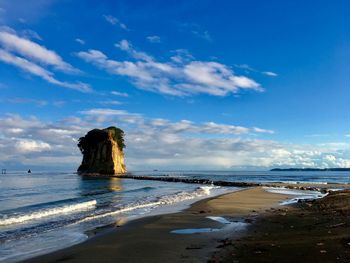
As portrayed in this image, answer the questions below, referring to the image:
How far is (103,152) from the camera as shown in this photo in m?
153

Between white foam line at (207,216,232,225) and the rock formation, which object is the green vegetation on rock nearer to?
the rock formation

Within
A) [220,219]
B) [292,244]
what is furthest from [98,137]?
[292,244]

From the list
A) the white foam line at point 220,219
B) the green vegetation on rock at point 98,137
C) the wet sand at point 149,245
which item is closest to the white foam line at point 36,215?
the wet sand at point 149,245

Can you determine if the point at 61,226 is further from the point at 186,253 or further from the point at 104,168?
the point at 104,168

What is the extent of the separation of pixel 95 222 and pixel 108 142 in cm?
13090

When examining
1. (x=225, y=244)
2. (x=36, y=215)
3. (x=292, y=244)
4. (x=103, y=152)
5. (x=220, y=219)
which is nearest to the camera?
(x=292, y=244)

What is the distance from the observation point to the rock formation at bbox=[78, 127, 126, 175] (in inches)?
5891

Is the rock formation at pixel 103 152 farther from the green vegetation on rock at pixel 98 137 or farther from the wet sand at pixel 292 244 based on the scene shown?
the wet sand at pixel 292 244

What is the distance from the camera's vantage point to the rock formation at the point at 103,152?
491 feet

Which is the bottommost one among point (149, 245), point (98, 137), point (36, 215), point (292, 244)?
point (36, 215)

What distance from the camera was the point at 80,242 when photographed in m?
14.5

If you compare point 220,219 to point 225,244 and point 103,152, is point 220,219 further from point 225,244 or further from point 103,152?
point 103,152

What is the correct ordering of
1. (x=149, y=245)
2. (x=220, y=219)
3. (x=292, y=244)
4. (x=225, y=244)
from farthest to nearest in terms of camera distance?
(x=220, y=219), (x=149, y=245), (x=225, y=244), (x=292, y=244)

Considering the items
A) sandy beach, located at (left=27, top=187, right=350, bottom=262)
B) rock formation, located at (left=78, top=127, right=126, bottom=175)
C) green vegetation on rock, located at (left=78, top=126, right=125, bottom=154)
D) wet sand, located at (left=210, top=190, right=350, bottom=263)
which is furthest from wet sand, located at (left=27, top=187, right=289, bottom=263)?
green vegetation on rock, located at (left=78, top=126, right=125, bottom=154)
